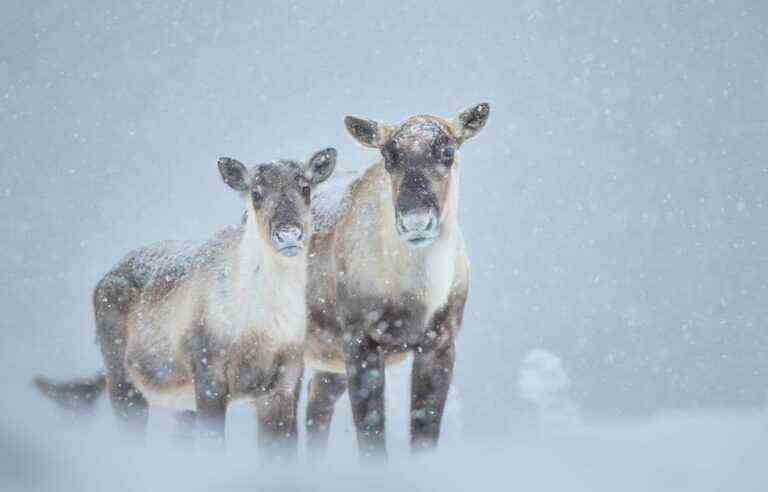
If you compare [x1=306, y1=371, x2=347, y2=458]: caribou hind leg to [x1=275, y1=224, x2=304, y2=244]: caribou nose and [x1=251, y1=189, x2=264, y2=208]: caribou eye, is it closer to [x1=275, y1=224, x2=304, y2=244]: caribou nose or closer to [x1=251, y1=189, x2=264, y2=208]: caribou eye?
[x1=251, y1=189, x2=264, y2=208]: caribou eye

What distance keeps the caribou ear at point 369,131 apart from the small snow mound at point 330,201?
0.96 meters

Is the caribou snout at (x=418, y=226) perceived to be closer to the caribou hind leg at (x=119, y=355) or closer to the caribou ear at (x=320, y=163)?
the caribou ear at (x=320, y=163)

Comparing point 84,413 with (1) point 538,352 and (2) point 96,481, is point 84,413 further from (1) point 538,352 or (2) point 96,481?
(1) point 538,352

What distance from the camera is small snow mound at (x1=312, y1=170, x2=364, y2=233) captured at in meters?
9.86

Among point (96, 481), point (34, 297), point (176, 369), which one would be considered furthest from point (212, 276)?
point (34, 297)

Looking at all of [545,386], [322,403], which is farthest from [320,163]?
[545,386]

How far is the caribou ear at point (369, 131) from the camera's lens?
8875mm

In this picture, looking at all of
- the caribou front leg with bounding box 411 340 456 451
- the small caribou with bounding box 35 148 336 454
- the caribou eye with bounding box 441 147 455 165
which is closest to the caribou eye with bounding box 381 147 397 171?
the caribou eye with bounding box 441 147 455 165

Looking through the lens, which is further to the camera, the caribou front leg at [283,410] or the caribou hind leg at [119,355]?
the caribou hind leg at [119,355]

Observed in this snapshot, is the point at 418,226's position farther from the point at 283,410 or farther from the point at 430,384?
the point at 283,410

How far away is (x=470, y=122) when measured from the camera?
29.6 feet

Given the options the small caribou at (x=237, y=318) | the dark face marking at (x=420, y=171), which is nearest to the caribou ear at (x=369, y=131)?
the dark face marking at (x=420, y=171)

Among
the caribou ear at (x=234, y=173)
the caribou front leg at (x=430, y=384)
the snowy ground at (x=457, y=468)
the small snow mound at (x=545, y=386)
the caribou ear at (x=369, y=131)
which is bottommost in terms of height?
the small snow mound at (x=545, y=386)

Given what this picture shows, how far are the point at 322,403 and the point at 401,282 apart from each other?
279 cm
